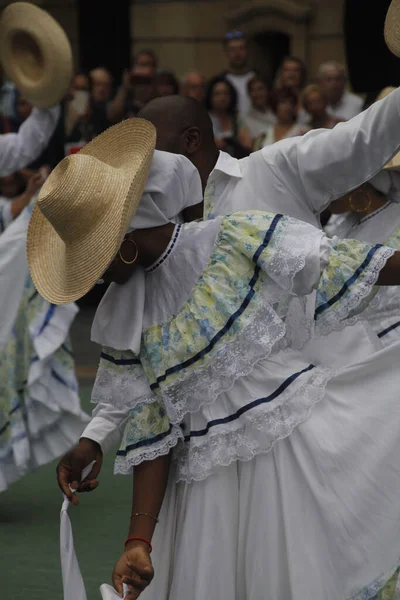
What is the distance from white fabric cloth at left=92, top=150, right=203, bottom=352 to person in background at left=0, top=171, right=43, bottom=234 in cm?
346

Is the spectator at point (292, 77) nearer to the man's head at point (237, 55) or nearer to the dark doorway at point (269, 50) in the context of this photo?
the man's head at point (237, 55)

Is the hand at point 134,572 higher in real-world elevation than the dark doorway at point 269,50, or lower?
higher

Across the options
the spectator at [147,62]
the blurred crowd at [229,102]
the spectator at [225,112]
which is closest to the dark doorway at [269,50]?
the blurred crowd at [229,102]

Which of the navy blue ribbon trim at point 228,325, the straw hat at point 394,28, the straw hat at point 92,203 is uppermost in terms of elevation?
the straw hat at point 394,28

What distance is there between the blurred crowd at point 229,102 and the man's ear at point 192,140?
6.28m

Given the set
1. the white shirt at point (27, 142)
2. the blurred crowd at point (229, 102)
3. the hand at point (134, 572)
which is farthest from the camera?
the blurred crowd at point (229, 102)

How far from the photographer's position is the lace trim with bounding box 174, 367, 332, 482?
3293 mm

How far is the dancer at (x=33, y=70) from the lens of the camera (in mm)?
6984

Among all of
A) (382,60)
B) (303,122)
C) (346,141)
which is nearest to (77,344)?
(303,122)

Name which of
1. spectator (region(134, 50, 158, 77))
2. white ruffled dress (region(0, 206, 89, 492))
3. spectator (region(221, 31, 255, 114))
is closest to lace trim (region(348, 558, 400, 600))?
white ruffled dress (region(0, 206, 89, 492))

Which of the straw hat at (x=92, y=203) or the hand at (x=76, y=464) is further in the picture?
the hand at (x=76, y=464)

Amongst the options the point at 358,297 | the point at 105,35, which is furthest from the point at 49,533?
the point at 105,35

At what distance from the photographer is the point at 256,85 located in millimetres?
11859

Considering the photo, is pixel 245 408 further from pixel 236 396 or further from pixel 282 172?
pixel 282 172
